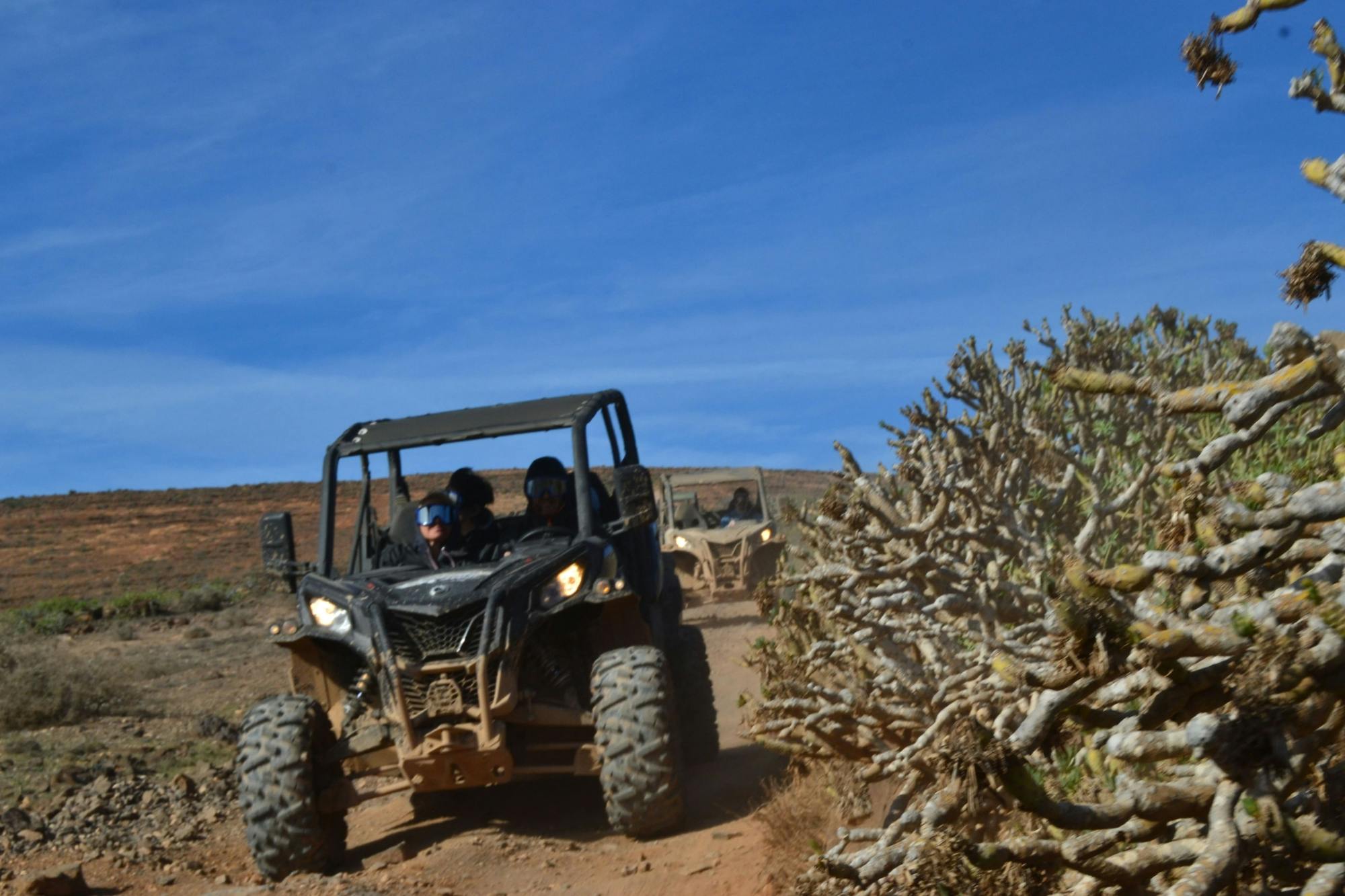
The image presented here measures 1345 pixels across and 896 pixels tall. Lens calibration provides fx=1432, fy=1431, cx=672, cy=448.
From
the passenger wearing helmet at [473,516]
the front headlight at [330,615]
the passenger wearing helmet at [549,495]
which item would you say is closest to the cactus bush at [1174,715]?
the front headlight at [330,615]

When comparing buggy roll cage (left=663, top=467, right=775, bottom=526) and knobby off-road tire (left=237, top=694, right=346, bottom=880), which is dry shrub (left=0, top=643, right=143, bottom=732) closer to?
knobby off-road tire (left=237, top=694, right=346, bottom=880)

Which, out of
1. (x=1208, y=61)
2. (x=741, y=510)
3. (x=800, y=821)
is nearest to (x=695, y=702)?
(x=800, y=821)

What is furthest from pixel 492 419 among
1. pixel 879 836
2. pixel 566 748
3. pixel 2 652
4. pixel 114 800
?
pixel 2 652

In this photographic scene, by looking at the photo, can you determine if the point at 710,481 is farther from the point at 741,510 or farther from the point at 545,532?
the point at 545,532

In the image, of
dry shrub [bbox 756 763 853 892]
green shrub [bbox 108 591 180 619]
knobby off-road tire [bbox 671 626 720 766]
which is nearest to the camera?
dry shrub [bbox 756 763 853 892]

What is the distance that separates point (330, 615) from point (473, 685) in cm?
97

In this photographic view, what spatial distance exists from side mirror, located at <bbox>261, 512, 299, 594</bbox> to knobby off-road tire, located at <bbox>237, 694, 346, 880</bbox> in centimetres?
108

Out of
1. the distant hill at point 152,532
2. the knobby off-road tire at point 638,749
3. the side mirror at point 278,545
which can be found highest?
the distant hill at point 152,532

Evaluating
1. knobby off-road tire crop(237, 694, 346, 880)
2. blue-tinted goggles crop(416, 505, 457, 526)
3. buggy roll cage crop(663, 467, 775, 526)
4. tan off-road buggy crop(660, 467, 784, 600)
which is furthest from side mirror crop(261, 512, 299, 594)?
buggy roll cage crop(663, 467, 775, 526)

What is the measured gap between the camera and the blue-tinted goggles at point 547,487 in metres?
8.00

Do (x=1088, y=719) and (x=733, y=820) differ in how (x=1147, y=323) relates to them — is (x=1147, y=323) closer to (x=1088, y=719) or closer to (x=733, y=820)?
(x=733, y=820)

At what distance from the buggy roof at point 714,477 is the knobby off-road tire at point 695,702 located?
11.7 meters

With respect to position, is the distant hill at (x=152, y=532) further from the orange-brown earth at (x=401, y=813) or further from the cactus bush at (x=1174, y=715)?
the cactus bush at (x=1174, y=715)

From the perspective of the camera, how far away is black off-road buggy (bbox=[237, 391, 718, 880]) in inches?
257
